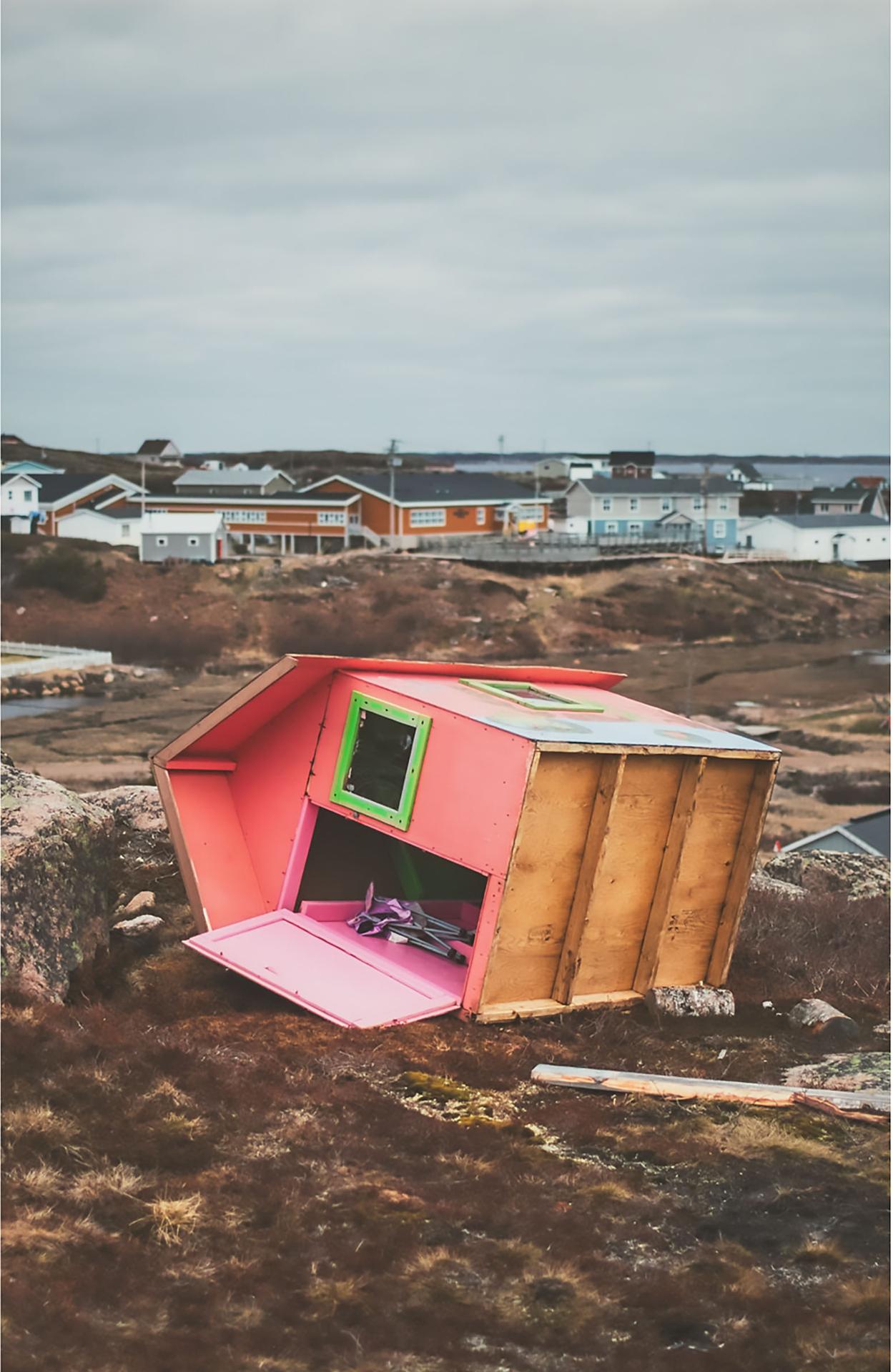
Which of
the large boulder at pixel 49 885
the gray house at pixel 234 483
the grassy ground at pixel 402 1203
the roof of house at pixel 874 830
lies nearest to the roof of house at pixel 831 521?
the gray house at pixel 234 483

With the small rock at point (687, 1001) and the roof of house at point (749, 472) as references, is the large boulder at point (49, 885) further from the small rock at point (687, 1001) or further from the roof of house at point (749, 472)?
the roof of house at point (749, 472)

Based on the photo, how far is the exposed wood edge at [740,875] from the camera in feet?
32.3

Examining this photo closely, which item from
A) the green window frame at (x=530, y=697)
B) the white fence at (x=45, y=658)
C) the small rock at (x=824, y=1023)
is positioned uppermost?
the green window frame at (x=530, y=697)

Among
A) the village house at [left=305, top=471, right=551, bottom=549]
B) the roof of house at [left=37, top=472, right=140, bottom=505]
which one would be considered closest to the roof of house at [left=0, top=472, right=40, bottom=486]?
the roof of house at [left=37, top=472, right=140, bottom=505]

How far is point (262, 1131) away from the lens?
23.1ft

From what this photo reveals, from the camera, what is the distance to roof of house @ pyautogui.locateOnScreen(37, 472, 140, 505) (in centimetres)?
7362

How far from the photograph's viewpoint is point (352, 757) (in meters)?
9.73

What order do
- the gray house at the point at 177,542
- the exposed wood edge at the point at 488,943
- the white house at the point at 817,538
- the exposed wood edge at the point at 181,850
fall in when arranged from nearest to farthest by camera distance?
the exposed wood edge at the point at 488,943 → the exposed wood edge at the point at 181,850 → the gray house at the point at 177,542 → the white house at the point at 817,538

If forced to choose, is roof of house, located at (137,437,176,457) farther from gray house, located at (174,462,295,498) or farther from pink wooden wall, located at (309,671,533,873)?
pink wooden wall, located at (309,671,533,873)

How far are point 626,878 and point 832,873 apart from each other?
7.50 metres

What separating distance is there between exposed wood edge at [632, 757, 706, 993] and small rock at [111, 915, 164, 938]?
11.8 feet

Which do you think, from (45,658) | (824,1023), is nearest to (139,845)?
(824,1023)

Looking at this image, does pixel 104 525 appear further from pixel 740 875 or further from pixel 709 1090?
pixel 709 1090

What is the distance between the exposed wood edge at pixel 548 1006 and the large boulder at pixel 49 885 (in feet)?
8.45
